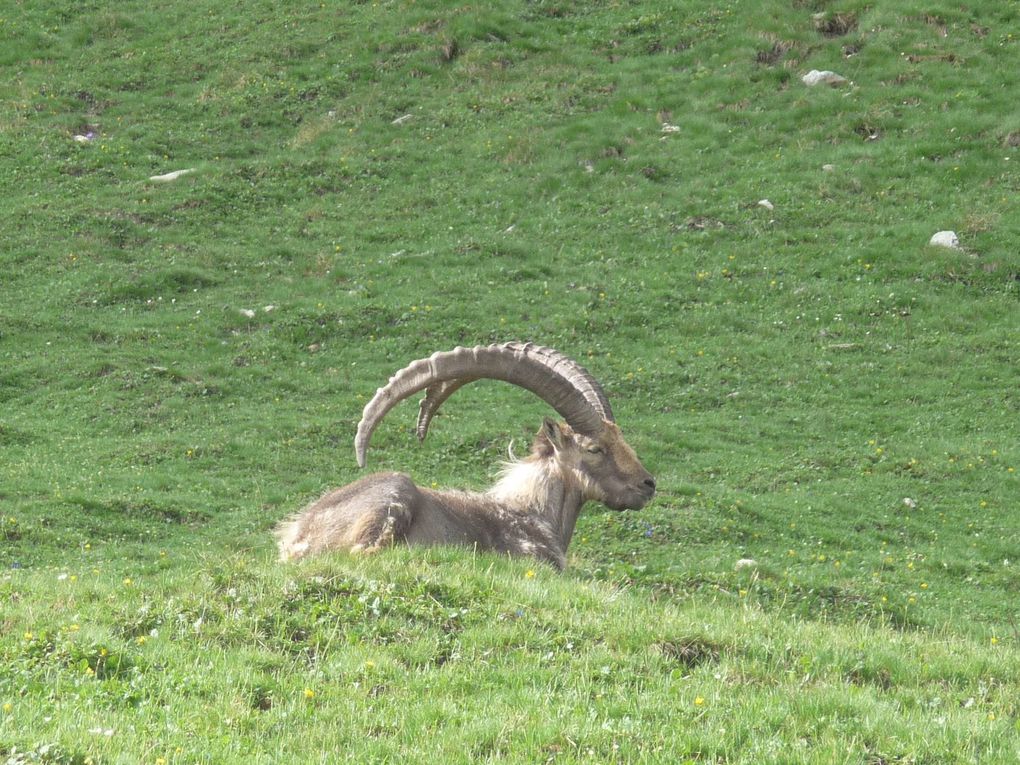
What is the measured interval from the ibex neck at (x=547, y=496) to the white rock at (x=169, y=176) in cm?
2231

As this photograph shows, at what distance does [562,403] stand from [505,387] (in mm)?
11177

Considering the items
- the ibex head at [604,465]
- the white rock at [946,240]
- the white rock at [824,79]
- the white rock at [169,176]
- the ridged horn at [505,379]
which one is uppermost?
the ridged horn at [505,379]

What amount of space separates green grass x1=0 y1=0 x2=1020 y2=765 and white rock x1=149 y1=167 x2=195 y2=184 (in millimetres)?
514

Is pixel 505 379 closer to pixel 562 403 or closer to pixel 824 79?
pixel 562 403

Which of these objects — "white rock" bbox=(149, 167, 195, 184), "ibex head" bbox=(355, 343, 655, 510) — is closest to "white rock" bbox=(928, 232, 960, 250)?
"ibex head" bbox=(355, 343, 655, 510)

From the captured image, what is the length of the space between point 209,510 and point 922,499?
11.5 metres

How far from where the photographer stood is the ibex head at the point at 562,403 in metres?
12.7

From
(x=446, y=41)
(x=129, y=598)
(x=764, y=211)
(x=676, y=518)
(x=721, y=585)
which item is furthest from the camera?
(x=446, y=41)

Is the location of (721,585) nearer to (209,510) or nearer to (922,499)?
(922,499)

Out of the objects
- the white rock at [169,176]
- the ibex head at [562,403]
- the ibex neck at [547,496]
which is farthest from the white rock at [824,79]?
the ibex neck at [547,496]

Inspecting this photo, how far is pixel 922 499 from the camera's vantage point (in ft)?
65.3

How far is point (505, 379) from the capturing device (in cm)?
1322

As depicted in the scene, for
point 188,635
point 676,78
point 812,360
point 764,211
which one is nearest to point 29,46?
point 676,78

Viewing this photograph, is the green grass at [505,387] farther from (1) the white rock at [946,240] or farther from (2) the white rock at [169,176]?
(2) the white rock at [169,176]
